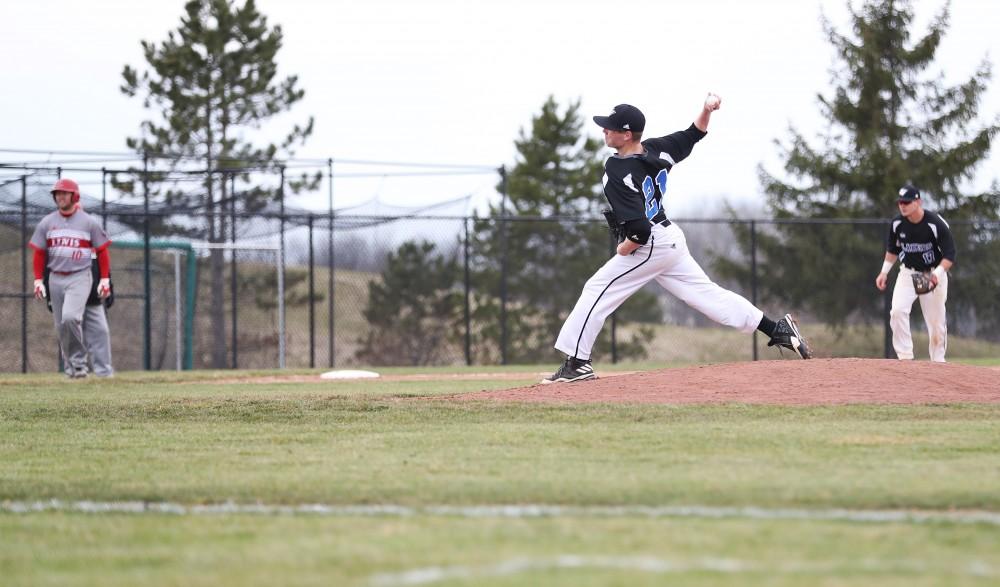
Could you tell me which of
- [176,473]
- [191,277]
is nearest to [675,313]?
[191,277]

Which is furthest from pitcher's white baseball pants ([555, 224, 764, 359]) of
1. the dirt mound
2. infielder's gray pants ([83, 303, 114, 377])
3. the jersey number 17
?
infielder's gray pants ([83, 303, 114, 377])

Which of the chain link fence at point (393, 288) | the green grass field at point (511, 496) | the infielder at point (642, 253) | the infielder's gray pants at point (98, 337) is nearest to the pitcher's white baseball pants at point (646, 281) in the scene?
the infielder at point (642, 253)

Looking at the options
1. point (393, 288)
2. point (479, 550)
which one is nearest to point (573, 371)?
point (479, 550)

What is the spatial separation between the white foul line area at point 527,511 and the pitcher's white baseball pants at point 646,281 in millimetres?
4712

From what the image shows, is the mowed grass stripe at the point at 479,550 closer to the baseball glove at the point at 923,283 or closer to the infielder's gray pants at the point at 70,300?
the baseball glove at the point at 923,283

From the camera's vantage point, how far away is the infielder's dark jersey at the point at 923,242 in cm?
1208

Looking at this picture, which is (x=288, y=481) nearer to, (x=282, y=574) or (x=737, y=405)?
(x=282, y=574)

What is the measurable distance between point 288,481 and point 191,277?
1823 cm

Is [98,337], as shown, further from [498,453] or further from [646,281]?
[498,453]

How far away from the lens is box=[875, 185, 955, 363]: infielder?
1202 centimetres

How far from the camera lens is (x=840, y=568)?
3.31m

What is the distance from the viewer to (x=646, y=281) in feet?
30.2

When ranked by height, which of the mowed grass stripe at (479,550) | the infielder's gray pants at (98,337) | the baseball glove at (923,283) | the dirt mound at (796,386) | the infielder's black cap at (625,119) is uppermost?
the infielder's black cap at (625,119)

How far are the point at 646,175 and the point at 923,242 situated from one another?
4.50 meters
